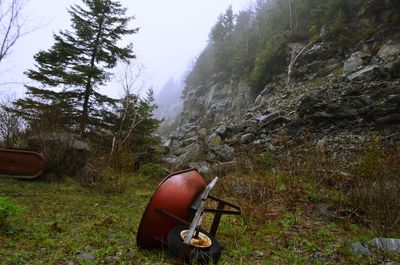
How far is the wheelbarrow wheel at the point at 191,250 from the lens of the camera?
164 inches

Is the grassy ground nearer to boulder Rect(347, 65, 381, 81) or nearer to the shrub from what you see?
the shrub

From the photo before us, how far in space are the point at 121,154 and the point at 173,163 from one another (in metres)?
3.80

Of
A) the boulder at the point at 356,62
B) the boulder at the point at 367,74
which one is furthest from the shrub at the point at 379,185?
the boulder at the point at 356,62

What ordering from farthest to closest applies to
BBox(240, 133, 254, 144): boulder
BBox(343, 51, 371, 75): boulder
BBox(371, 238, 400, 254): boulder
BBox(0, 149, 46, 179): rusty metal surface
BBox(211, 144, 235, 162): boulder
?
BBox(343, 51, 371, 75): boulder, BBox(240, 133, 254, 144): boulder, BBox(211, 144, 235, 162): boulder, BBox(0, 149, 46, 179): rusty metal surface, BBox(371, 238, 400, 254): boulder

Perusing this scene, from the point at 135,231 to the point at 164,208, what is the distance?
1.56 metres

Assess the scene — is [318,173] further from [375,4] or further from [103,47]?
[375,4]

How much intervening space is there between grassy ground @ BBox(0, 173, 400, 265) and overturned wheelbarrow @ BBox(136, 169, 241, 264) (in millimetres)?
210

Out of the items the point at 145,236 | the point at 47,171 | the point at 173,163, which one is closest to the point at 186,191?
the point at 145,236

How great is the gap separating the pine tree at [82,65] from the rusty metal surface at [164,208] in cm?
1041

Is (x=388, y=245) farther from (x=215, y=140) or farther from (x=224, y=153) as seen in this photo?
(x=215, y=140)

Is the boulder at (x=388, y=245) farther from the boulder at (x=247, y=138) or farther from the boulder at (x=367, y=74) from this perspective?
the boulder at (x=367, y=74)

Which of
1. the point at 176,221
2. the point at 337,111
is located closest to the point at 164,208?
the point at 176,221

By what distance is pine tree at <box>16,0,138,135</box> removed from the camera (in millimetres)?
14641

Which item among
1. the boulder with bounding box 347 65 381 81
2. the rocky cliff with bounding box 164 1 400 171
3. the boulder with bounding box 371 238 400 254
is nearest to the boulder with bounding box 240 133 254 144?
the rocky cliff with bounding box 164 1 400 171
